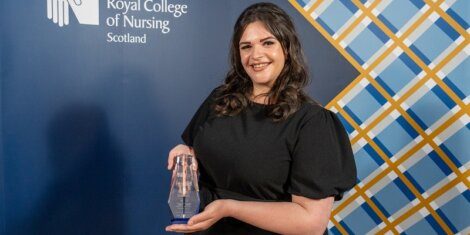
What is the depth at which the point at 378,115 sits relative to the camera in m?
2.22

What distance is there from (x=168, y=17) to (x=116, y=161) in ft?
2.31

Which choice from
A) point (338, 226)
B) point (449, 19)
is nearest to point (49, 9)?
point (338, 226)

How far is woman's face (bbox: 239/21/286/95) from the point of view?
126 centimetres

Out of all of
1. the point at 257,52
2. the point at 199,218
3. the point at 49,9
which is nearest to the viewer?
the point at 199,218

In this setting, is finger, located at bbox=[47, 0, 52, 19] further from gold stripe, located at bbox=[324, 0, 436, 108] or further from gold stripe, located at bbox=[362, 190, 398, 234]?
gold stripe, located at bbox=[362, 190, 398, 234]

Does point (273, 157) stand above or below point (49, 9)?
below

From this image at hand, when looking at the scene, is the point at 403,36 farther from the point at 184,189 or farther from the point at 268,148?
the point at 184,189

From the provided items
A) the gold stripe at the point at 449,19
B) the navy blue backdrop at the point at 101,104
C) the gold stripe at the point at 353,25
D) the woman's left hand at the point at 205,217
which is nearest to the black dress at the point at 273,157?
the woman's left hand at the point at 205,217

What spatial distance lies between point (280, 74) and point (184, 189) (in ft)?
1.31

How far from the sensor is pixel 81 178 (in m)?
2.21

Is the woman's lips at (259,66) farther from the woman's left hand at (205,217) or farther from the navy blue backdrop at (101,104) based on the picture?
the navy blue backdrop at (101,104)

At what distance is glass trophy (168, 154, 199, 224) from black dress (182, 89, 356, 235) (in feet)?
0.15

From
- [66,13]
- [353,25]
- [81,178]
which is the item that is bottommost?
[81,178]

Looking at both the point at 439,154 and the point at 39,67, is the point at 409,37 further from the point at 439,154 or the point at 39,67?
the point at 39,67
